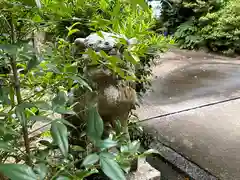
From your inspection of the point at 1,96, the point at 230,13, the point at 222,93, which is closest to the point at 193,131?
the point at 222,93

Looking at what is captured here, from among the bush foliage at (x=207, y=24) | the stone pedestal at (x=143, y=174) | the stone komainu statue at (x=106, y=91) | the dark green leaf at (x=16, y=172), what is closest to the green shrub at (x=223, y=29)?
the bush foliage at (x=207, y=24)

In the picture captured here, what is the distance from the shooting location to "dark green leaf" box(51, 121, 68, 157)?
0.49 m

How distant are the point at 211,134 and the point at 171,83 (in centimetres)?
151

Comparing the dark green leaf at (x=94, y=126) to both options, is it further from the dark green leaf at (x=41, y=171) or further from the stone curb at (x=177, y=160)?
the stone curb at (x=177, y=160)

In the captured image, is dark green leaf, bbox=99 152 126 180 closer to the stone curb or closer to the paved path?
the stone curb

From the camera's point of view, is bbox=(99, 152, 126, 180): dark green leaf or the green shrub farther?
the green shrub

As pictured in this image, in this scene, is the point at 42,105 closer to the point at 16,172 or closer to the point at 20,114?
the point at 20,114

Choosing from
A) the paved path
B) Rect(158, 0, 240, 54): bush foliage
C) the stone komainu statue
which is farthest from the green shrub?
the stone komainu statue

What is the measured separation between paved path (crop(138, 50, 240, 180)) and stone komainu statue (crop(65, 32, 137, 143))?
1.16 meters

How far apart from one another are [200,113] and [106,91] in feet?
6.90

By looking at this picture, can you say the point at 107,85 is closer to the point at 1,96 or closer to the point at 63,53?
the point at 63,53

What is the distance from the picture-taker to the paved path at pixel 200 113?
2.21 meters

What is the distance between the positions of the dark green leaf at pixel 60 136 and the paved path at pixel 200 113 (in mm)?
1711

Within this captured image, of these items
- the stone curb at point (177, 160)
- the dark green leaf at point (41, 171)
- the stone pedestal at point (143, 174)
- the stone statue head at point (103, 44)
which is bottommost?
the stone curb at point (177, 160)
